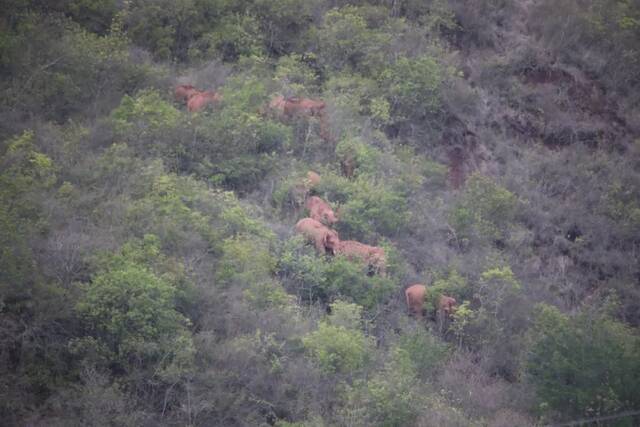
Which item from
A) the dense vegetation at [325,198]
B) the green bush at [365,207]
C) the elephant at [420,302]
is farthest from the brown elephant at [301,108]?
the elephant at [420,302]

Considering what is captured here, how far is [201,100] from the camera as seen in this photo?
A: 65.2 ft

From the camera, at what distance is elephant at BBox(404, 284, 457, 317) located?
54.7 ft

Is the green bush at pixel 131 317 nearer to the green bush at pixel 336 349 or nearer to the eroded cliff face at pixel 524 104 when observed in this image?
the green bush at pixel 336 349

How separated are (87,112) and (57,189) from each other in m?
4.12

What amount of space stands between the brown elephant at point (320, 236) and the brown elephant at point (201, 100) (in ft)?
15.3

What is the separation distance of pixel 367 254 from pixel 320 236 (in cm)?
109

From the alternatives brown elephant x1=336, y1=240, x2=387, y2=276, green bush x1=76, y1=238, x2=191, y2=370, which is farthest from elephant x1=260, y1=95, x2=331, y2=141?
green bush x1=76, y1=238, x2=191, y2=370

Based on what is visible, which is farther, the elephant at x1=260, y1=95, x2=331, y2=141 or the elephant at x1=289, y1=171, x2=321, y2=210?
the elephant at x1=260, y1=95, x2=331, y2=141

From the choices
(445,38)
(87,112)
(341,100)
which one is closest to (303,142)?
(341,100)

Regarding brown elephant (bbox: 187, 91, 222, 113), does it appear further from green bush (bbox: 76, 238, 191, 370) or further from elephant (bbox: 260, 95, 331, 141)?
green bush (bbox: 76, 238, 191, 370)

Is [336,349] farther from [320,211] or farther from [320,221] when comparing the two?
[320,211]

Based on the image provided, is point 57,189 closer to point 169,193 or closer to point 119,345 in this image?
point 169,193

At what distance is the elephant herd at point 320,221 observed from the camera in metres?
16.8

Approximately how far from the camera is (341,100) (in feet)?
69.2
